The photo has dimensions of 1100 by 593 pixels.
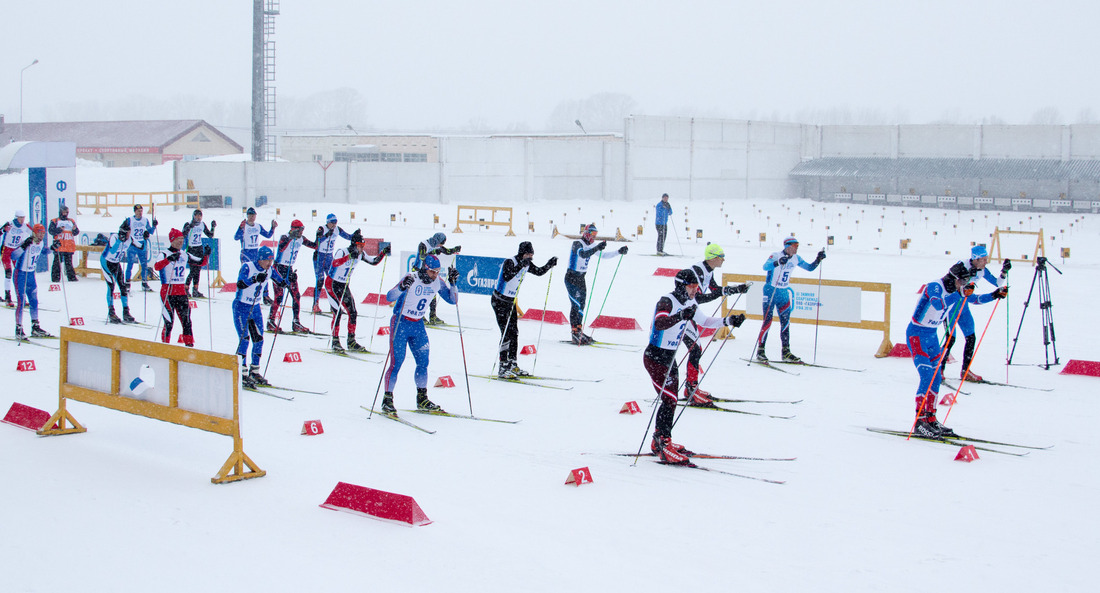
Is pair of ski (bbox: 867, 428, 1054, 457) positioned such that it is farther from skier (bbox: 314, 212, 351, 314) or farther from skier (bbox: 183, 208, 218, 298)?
skier (bbox: 183, 208, 218, 298)

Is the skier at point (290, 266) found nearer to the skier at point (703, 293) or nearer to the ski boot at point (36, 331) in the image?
the ski boot at point (36, 331)

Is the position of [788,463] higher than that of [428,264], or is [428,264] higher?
[428,264]

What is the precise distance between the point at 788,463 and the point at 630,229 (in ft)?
104

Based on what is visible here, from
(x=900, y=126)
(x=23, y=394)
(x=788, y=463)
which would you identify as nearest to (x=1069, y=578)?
(x=788, y=463)

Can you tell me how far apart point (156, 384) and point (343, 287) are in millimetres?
6470

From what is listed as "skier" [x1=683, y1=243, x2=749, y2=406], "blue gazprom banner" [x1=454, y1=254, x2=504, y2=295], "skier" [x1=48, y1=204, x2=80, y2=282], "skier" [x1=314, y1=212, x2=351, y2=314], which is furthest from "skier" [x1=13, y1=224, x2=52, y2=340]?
"skier" [x1=683, y1=243, x2=749, y2=406]

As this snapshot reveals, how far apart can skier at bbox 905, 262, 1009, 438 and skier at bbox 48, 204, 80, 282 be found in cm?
A: 1779

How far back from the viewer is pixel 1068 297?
2062 cm

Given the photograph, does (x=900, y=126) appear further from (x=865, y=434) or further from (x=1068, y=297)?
(x=865, y=434)

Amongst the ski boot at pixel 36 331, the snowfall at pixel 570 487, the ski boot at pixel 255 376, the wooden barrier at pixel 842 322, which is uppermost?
the wooden barrier at pixel 842 322

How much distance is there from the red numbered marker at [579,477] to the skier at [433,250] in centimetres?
352

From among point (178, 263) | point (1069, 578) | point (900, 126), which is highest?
point (900, 126)

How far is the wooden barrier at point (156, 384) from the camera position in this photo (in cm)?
809

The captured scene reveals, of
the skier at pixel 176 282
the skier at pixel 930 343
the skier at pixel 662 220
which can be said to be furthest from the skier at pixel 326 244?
the skier at pixel 662 220
